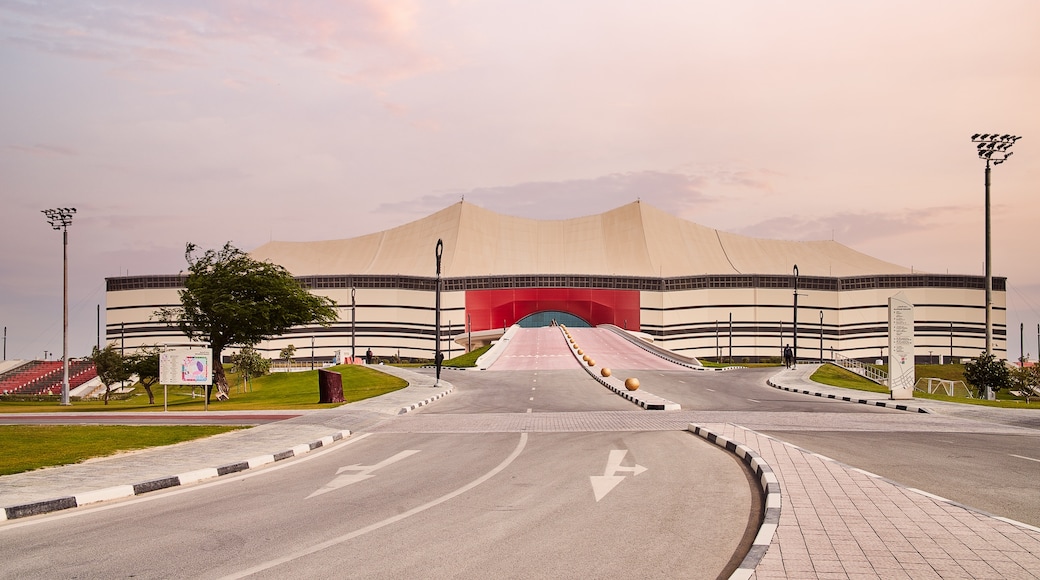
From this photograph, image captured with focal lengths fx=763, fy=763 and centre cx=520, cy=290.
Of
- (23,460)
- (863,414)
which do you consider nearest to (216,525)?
(23,460)

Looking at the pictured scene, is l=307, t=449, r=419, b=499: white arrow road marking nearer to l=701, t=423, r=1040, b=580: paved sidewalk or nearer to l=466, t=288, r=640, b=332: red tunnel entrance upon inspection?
l=701, t=423, r=1040, b=580: paved sidewalk

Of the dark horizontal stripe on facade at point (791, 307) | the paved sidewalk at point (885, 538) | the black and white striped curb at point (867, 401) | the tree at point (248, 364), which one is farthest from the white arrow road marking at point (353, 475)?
the dark horizontal stripe on facade at point (791, 307)

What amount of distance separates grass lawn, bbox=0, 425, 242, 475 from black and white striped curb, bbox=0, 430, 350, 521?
8.87 feet

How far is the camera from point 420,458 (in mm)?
14086

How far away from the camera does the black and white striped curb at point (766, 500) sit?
21.1 ft

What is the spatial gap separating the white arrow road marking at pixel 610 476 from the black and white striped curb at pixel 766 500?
1.89m

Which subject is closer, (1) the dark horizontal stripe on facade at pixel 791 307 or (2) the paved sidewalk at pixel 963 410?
(2) the paved sidewalk at pixel 963 410

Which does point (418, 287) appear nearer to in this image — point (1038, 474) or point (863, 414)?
point (863, 414)

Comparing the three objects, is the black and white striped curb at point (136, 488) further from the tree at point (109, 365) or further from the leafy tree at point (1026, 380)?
the leafy tree at point (1026, 380)

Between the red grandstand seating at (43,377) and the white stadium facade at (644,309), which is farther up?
the white stadium facade at (644,309)

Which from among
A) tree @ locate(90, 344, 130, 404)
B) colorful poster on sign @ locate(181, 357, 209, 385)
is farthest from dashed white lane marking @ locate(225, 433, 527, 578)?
tree @ locate(90, 344, 130, 404)

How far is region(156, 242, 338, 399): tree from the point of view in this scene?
38250mm

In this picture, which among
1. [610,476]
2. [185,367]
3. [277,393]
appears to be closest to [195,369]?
[185,367]

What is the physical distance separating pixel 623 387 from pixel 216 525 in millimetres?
26617
